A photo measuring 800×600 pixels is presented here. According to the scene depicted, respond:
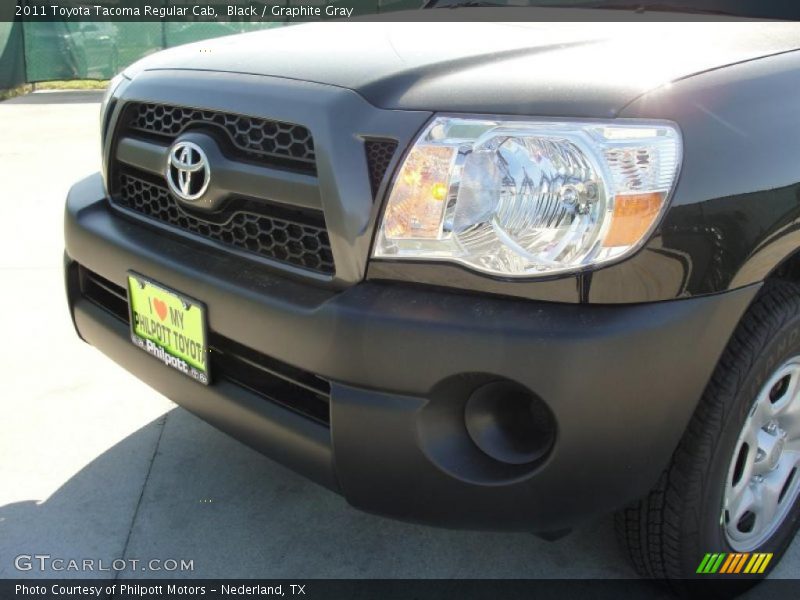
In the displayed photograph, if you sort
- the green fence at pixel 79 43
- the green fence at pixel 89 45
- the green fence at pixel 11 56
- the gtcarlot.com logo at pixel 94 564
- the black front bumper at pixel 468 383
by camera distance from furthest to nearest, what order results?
the green fence at pixel 89 45
the green fence at pixel 79 43
the green fence at pixel 11 56
the gtcarlot.com logo at pixel 94 564
the black front bumper at pixel 468 383

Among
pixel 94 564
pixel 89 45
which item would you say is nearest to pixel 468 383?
pixel 94 564

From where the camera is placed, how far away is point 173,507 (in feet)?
7.76

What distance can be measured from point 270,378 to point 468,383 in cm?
57

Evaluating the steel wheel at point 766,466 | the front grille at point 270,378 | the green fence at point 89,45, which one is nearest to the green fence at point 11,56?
the green fence at point 89,45

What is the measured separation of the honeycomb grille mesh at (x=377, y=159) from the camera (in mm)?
1557

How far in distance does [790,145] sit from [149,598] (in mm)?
1849

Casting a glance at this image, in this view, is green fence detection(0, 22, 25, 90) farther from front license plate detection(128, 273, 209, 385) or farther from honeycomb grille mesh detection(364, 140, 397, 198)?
honeycomb grille mesh detection(364, 140, 397, 198)

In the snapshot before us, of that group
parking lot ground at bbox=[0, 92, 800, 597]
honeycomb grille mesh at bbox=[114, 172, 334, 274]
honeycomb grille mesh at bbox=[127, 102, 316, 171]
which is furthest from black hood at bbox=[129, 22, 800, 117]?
parking lot ground at bbox=[0, 92, 800, 597]

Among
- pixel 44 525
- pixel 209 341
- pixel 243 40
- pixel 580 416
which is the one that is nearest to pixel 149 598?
pixel 44 525

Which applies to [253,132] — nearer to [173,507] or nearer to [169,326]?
[169,326]

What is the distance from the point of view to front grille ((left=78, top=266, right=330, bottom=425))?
5.62ft

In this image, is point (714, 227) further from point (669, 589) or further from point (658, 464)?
point (669, 589)

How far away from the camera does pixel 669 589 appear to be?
193 cm

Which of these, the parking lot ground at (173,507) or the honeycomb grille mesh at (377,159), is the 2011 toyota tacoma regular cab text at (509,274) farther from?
the parking lot ground at (173,507)
